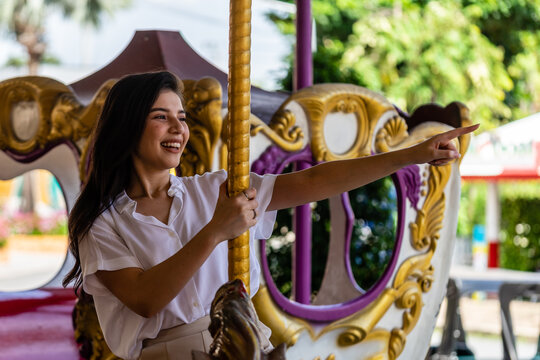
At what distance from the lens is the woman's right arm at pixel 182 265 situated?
1.26 metres

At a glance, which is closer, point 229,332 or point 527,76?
point 229,332

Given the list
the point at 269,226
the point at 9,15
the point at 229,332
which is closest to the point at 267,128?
the point at 269,226

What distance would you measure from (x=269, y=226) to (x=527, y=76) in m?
8.77

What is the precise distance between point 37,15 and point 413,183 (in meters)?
17.3

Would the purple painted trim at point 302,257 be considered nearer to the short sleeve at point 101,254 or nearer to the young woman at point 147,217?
the young woman at point 147,217

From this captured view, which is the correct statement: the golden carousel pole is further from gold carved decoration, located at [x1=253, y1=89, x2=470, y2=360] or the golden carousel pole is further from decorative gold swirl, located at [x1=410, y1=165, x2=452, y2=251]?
decorative gold swirl, located at [x1=410, y1=165, x2=452, y2=251]

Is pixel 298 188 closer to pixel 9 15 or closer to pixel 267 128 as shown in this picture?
pixel 267 128

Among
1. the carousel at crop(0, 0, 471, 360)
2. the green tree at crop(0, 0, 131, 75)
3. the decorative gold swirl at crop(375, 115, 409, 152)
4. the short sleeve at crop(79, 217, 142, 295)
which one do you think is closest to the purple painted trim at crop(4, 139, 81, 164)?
the carousel at crop(0, 0, 471, 360)

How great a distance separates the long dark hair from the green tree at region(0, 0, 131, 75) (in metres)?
15.8

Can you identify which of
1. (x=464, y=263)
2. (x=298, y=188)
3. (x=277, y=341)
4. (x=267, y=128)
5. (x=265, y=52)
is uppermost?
(x=265, y=52)

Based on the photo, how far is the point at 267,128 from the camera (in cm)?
200

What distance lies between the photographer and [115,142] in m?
1.43

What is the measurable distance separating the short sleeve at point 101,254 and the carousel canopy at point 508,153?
17.6 ft

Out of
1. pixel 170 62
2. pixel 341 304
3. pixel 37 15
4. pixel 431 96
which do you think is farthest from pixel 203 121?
pixel 37 15
